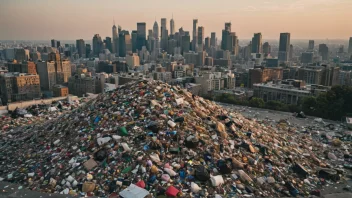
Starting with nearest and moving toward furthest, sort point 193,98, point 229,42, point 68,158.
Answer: point 68,158
point 193,98
point 229,42

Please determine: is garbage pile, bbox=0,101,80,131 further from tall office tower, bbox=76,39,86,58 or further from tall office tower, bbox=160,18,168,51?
tall office tower, bbox=160,18,168,51

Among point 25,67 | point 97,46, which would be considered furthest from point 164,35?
point 25,67

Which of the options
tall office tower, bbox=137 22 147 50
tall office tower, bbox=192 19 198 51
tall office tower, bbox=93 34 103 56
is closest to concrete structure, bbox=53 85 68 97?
tall office tower, bbox=93 34 103 56

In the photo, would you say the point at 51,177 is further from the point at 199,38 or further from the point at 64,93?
the point at 199,38

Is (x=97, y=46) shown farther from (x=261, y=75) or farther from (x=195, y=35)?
(x=261, y=75)

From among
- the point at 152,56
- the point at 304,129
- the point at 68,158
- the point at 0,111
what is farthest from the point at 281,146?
the point at 152,56

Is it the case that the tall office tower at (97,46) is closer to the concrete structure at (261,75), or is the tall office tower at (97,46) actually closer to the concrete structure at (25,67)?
the concrete structure at (25,67)
